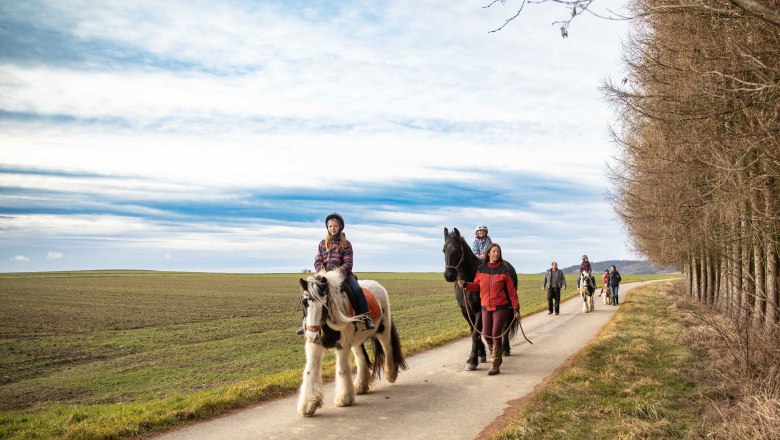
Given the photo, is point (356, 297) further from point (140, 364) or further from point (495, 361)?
point (140, 364)

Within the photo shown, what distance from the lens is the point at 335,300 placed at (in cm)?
784

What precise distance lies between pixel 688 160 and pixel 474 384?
605 centimetres

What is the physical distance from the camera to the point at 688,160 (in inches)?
423

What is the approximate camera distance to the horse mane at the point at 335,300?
777 centimetres

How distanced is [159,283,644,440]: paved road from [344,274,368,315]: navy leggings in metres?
1.43

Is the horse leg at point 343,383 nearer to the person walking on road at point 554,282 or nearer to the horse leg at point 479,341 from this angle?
the horse leg at point 479,341

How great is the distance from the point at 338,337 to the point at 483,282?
405cm

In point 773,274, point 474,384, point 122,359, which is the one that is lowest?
point 122,359

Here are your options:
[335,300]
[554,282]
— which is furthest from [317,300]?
[554,282]

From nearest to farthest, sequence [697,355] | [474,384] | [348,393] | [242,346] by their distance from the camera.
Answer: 1. [348,393]
2. [474,384]
3. [697,355]
4. [242,346]

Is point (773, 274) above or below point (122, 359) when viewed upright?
above

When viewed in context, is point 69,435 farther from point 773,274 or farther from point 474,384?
point 773,274

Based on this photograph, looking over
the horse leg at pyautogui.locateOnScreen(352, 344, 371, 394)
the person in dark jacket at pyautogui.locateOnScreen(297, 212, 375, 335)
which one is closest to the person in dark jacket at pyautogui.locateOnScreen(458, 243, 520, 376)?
the horse leg at pyautogui.locateOnScreen(352, 344, 371, 394)

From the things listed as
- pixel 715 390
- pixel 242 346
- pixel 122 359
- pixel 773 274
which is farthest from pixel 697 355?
pixel 122 359
